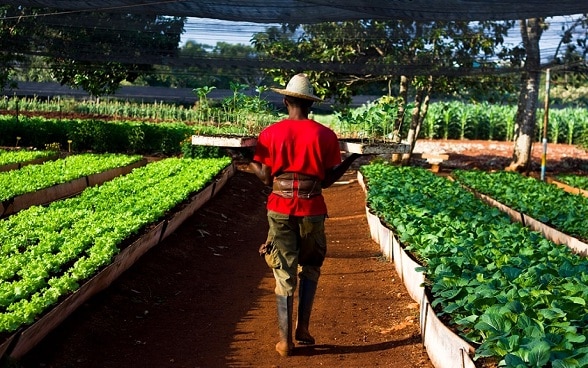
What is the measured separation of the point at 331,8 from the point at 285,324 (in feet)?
21.5

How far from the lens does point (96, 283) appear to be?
296 inches

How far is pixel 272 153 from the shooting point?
22.0 ft

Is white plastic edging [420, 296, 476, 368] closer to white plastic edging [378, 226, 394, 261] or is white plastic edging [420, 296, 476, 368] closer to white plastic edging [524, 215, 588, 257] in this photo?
white plastic edging [378, 226, 394, 261]

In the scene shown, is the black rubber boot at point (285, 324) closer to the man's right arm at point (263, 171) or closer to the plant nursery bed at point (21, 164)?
the man's right arm at point (263, 171)

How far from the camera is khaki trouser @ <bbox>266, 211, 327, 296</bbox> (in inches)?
262

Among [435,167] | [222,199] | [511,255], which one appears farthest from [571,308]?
[435,167]

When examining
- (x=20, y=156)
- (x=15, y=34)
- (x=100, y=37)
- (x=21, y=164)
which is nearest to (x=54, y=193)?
(x=21, y=164)

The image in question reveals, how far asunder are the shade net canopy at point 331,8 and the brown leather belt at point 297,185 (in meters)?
4.85

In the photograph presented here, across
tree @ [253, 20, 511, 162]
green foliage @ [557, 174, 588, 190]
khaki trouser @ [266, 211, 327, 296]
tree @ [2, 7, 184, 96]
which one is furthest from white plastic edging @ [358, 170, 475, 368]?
green foliage @ [557, 174, 588, 190]

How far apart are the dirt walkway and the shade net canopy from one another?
3081mm

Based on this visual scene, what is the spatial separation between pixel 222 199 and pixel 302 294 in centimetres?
862

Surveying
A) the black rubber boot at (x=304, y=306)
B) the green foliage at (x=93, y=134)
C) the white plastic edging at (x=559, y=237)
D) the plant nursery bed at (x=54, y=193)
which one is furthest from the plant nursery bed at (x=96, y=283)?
the green foliage at (x=93, y=134)

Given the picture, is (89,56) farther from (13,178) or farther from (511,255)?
(511,255)

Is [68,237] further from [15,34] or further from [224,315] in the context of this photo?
[15,34]
